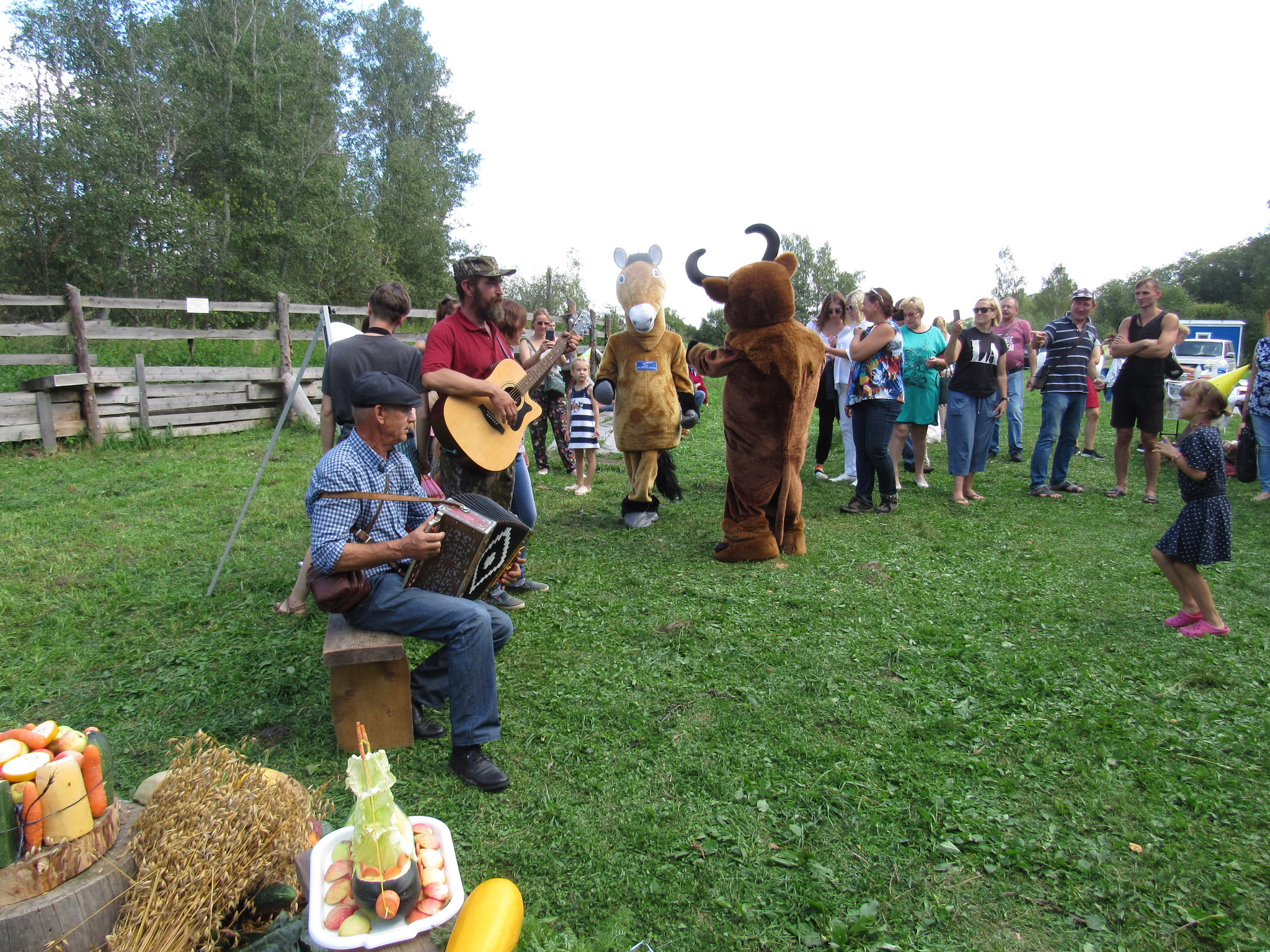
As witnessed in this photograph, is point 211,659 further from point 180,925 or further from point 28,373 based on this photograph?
point 28,373

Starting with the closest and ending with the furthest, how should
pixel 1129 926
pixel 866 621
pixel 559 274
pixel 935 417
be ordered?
pixel 1129 926 → pixel 866 621 → pixel 935 417 → pixel 559 274

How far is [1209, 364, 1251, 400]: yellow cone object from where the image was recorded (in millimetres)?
4156

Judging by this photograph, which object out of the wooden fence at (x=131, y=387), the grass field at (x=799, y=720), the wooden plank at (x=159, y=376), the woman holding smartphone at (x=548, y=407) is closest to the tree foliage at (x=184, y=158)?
the wooden fence at (x=131, y=387)

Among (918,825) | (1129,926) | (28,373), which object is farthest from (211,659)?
(28,373)

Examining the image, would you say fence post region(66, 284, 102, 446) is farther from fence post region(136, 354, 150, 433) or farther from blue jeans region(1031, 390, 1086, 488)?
blue jeans region(1031, 390, 1086, 488)

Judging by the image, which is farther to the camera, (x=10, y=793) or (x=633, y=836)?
(x=633, y=836)

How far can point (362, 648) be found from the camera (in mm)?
2934

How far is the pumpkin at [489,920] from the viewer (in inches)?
72.6

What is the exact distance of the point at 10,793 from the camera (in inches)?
69.6

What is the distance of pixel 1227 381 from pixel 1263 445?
4.17m

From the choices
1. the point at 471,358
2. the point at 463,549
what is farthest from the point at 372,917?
the point at 471,358

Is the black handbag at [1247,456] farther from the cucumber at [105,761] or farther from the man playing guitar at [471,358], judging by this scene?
the cucumber at [105,761]

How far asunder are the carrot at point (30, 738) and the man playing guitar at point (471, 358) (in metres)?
2.55

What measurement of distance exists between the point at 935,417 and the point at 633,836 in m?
6.27
